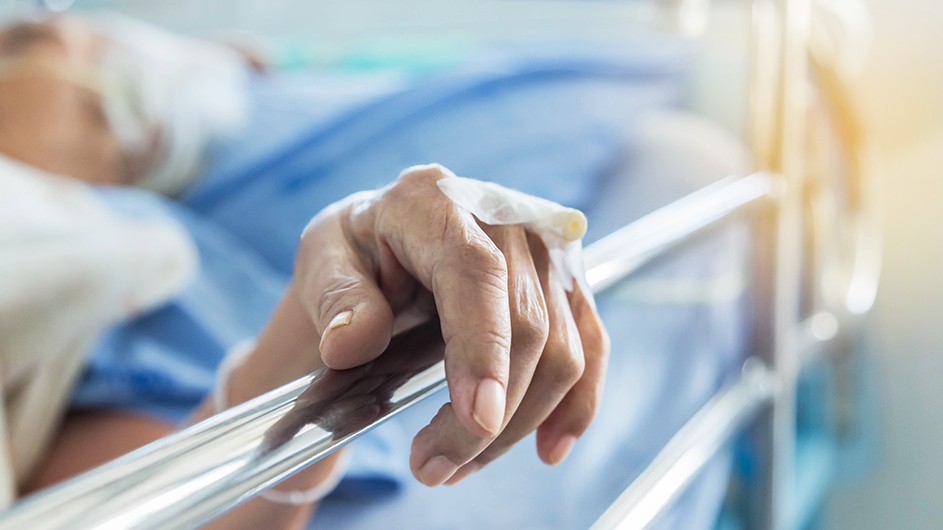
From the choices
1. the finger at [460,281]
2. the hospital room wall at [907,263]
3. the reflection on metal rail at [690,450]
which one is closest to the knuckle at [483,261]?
the finger at [460,281]

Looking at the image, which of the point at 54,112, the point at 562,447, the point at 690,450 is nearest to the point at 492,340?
the point at 562,447

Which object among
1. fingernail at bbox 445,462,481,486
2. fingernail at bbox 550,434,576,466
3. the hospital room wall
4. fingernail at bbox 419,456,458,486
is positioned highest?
fingernail at bbox 419,456,458,486

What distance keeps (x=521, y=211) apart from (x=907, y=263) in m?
1.08

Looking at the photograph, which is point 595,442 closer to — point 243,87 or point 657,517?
point 657,517

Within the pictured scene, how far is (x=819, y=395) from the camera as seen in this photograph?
1220 millimetres

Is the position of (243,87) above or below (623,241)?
below

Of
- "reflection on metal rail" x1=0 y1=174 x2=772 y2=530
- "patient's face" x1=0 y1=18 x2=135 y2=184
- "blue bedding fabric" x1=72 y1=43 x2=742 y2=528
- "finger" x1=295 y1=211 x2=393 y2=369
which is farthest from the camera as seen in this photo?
"patient's face" x1=0 y1=18 x2=135 y2=184

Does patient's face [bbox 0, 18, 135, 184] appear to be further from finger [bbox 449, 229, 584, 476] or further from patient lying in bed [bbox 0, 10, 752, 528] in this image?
finger [bbox 449, 229, 584, 476]

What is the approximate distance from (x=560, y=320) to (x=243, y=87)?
3.79 ft

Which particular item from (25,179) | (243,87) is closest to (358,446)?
(25,179)

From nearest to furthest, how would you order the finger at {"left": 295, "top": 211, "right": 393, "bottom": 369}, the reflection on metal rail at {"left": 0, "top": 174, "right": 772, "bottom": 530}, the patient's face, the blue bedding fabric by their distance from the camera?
the reflection on metal rail at {"left": 0, "top": 174, "right": 772, "bottom": 530}, the finger at {"left": 295, "top": 211, "right": 393, "bottom": 369}, the blue bedding fabric, the patient's face

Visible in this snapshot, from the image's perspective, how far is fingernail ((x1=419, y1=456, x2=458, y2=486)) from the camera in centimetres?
33

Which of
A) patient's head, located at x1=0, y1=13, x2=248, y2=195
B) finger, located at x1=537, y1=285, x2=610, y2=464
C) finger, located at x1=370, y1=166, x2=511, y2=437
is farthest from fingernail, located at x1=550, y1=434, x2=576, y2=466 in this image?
patient's head, located at x1=0, y1=13, x2=248, y2=195

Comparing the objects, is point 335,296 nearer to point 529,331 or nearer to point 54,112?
point 529,331
